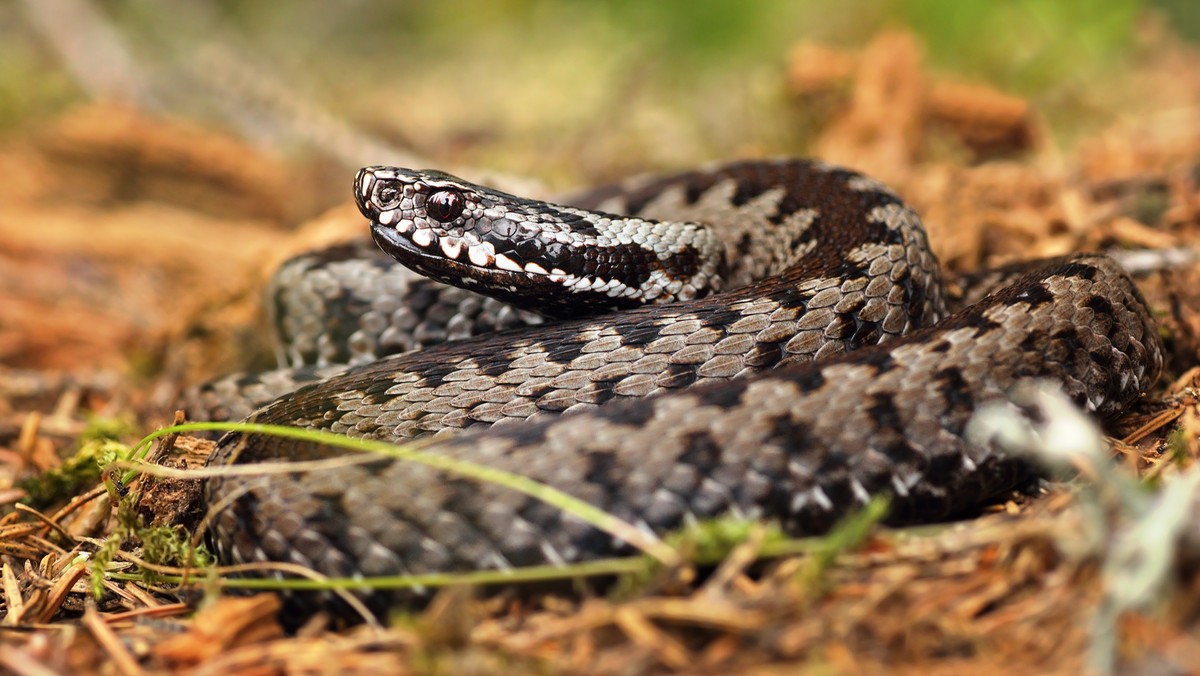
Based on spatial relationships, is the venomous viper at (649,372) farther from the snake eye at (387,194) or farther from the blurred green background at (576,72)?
the blurred green background at (576,72)

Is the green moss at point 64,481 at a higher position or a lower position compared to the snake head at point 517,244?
lower

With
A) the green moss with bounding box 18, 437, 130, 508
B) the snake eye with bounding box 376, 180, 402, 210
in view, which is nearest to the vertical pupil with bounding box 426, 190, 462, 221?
the snake eye with bounding box 376, 180, 402, 210

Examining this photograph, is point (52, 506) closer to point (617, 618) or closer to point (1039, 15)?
point (617, 618)

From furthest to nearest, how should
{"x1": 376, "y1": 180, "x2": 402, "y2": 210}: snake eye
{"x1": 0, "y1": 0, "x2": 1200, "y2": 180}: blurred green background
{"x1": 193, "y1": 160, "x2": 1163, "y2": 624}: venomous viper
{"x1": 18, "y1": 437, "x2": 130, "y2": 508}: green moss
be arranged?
{"x1": 0, "y1": 0, "x2": 1200, "y2": 180}: blurred green background
{"x1": 18, "y1": 437, "x2": 130, "y2": 508}: green moss
{"x1": 376, "y1": 180, "x2": 402, "y2": 210}: snake eye
{"x1": 193, "y1": 160, "x2": 1163, "y2": 624}: venomous viper

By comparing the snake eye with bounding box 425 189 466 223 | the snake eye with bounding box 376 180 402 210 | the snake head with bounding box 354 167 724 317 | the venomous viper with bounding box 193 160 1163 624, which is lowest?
the venomous viper with bounding box 193 160 1163 624

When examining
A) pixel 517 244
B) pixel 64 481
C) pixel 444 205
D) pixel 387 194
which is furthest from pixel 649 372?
pixel 64 481

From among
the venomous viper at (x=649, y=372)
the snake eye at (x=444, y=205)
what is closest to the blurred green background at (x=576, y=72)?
the venomous viper at (x=649, y=372)

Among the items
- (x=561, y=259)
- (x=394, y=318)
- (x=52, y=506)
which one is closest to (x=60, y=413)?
(x=52, y=506)

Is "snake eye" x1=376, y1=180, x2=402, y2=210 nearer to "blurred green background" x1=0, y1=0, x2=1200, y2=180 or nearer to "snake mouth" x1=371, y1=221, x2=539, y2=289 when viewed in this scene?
"snake mouth" x1=371, y1=221, x2=539, y2=289
